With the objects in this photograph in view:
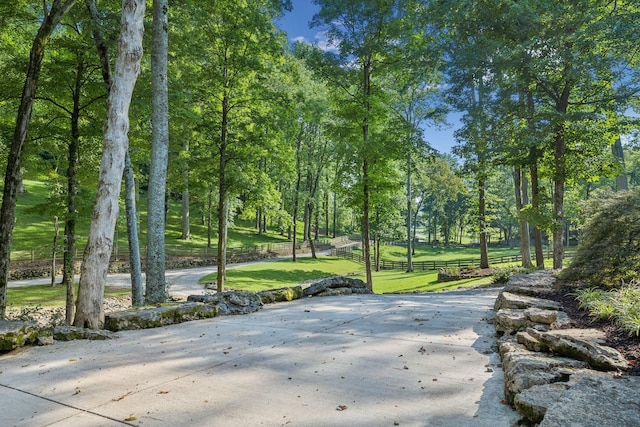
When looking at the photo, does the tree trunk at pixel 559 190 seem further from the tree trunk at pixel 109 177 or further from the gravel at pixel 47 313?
the gravel at pixel 47 313

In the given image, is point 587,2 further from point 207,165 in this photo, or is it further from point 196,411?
point 196,411

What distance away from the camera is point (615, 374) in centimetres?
295

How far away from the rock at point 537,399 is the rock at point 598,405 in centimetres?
8

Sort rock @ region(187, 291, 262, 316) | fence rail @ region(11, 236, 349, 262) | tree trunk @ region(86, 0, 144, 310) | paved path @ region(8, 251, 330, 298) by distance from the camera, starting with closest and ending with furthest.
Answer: rock @ region(187, 291, 262, 316) < tree trunk @ region(86, 0, 144, 310) < paved path @ region(8, 251, 330, 298) < fence rail @ region(11, 236, 349, 262)

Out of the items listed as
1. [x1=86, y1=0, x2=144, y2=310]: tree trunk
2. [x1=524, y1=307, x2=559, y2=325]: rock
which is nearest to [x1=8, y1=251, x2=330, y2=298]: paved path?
[x1=86, y1=0, x2=144, y2=310]: tree trunk

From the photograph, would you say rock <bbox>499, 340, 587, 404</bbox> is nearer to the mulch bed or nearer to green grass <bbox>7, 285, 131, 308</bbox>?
the mulch bed

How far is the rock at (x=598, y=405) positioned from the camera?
213 centimetres

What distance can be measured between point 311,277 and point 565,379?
2435 centimetres

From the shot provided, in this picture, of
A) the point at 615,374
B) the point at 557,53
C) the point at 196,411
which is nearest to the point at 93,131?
the point at 196,411

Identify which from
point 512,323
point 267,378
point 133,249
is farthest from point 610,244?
point 133,249

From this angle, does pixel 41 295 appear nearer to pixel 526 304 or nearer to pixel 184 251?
pixel 184 251

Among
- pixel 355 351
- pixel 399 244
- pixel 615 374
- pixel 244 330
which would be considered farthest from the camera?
pixel 399 244

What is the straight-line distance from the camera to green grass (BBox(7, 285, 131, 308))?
13.6m

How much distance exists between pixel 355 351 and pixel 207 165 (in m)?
12.0
